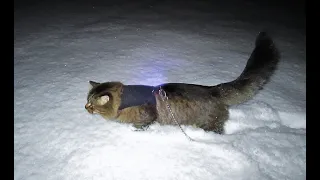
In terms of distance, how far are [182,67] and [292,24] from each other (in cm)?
450

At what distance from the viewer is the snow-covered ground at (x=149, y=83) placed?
2418 mm

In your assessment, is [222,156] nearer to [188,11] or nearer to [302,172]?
[302,172]

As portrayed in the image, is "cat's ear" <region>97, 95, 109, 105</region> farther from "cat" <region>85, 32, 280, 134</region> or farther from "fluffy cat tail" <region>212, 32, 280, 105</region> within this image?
"fluffy cat tail" <region>212, 32, 280, 105</region>

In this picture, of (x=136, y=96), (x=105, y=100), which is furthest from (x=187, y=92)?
(x=105, y=100)

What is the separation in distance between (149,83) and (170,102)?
43.7 inches

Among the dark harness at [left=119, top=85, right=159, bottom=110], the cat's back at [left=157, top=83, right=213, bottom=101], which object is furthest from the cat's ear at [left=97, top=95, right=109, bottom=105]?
the cat's back at [left=157, top=83, right=213, bottom=101]

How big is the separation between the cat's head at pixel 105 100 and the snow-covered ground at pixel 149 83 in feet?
0.91

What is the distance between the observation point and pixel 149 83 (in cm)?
374

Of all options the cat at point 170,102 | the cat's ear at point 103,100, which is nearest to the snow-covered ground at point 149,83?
the cat at point 170,102

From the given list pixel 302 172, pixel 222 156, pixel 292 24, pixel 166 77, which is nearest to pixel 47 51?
pixel 166 77

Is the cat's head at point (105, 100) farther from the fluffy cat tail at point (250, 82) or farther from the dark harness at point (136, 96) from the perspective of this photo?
the fluffy cat tail at point (250, 82)

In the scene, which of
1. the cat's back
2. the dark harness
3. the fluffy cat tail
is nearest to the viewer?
the dark harness

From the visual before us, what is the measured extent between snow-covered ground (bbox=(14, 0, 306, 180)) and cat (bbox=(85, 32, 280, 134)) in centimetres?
18

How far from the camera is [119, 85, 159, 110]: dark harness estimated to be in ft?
8.53
